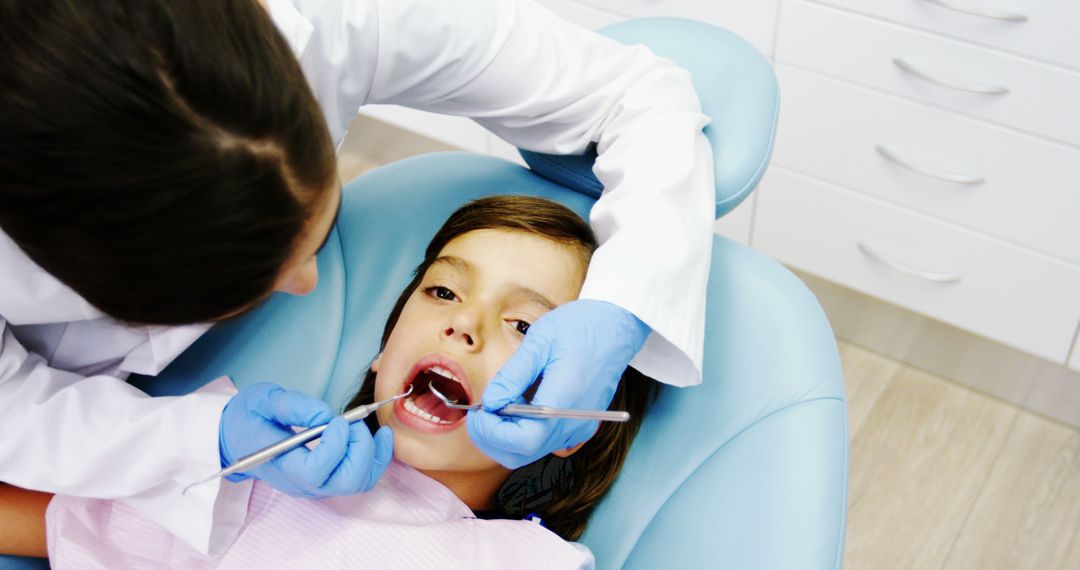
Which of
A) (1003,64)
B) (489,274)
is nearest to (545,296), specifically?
(489,274)

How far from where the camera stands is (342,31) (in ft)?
3.46

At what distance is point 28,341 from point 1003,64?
144cm

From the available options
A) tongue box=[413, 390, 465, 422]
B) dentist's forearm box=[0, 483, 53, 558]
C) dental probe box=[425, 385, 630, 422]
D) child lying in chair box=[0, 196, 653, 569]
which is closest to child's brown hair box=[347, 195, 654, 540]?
child lying in chair box=[0, 196, 653, 569]

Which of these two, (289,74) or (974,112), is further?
(974,112)

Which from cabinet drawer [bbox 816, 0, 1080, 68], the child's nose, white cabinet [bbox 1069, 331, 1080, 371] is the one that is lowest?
→ white cabinet [bbox 1069, 331, 1080, 371]

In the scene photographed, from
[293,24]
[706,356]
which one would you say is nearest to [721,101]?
[706,356]

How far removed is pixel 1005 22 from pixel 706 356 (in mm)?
859

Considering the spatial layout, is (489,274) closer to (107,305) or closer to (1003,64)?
(107,305)

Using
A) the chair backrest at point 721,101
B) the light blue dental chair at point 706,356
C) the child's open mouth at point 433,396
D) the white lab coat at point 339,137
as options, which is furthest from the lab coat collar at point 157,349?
the chair backrest at point 721,101

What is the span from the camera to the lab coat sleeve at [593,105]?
106cm

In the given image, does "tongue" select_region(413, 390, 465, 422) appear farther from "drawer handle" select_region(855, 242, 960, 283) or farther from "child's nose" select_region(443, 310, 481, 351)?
"drawer handle" select_region(855, 242, 960, 283)

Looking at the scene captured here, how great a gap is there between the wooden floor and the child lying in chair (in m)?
0.78

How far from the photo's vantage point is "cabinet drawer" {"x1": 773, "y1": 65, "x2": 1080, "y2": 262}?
68.1 inches

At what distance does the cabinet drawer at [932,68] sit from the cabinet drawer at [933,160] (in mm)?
26
